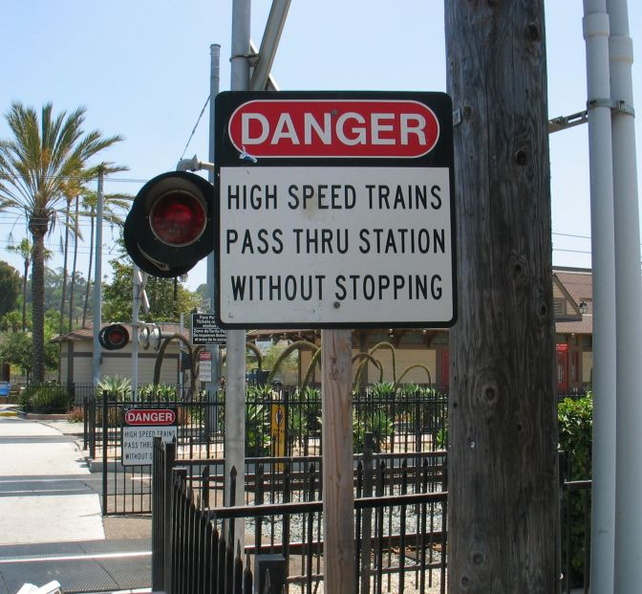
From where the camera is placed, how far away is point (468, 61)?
8.79ft

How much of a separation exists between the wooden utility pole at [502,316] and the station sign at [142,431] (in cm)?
816

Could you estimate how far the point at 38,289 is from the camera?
3209cm

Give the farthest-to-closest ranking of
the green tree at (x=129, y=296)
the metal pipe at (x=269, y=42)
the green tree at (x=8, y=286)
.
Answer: the green tree at (x=8, y=286) < the green tree at (x=129, y=296) < the metal pipe at (x=269, y=42)

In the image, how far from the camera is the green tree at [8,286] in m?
88.7

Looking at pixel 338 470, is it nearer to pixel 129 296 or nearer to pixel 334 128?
pixel 334 128

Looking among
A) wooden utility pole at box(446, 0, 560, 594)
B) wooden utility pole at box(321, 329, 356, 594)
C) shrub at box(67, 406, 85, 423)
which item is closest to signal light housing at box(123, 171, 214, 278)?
wooden utility pole at box(321, 329, 356, 594)

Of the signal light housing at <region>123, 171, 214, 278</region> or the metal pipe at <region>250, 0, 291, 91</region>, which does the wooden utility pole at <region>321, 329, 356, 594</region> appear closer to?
the signal light housing at <region>123, 171, 214, 278</region>

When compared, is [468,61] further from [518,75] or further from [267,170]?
[267,170]

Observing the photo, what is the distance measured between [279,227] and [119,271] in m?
50.5

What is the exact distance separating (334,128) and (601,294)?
4.15 ft

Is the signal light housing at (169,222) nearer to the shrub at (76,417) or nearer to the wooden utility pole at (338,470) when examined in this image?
the wooden utility pole at (338,470)

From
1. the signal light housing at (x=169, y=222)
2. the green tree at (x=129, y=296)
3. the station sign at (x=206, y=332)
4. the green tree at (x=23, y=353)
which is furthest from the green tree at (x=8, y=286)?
the signal light housing at (x=169, y=222)

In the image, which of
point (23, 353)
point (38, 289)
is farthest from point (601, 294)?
point (23, 353)

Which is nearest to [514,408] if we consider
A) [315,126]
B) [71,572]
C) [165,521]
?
[315,126]
